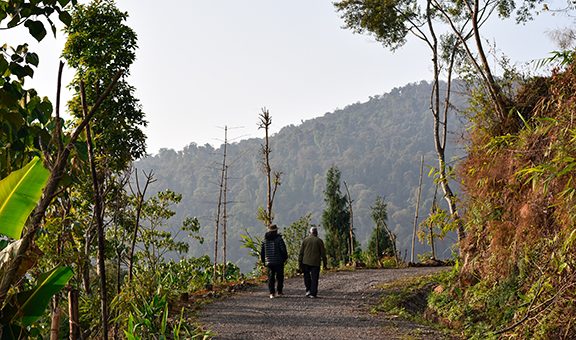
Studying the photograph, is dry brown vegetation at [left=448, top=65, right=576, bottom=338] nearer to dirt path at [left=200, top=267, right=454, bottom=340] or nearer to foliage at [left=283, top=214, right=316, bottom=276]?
dirt path at [left=200, top=267, right=454, bottom=340]

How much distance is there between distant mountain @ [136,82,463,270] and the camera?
109 m

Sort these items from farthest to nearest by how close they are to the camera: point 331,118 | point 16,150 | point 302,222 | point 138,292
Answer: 1. point 331,118
2. point 302,222
3. point 138,292
4. point 16,150

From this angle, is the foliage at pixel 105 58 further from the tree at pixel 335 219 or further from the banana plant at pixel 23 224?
the tree at pixel 335 219

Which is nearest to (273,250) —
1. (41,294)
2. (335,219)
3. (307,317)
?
(307,317)

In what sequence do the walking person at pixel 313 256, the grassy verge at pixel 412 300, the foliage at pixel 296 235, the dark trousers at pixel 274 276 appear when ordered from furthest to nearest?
the foliage at pixel 296 235
the walking person at pixel 313 256
the dark trousers at pixel 274 276
the grassy verge at pixel 412 300

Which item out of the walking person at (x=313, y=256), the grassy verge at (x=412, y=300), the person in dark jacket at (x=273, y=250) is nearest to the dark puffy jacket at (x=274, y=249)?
the person in dark jacket at (x=273, y=250)

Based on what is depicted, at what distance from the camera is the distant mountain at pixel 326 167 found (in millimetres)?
108875

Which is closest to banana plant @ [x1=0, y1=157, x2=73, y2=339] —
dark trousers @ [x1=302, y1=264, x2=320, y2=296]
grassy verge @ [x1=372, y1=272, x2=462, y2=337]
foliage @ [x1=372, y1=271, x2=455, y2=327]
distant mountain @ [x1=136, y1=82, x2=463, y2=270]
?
grassy verge @ [x1=372, y1=272, x2=462, y2=337]

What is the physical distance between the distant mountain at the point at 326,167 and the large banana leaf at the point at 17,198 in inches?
3411

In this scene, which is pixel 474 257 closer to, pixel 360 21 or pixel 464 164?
pixel 464 164

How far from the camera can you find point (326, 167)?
133875 millimetres

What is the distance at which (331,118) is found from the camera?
156375 mm

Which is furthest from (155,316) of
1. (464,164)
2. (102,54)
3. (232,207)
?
(232,207)

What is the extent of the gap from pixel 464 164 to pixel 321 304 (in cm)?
400
